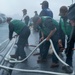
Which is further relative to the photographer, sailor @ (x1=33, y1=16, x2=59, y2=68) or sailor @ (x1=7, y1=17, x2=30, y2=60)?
sailor @ (x1=7, y1=17, x2=30, y2=60)

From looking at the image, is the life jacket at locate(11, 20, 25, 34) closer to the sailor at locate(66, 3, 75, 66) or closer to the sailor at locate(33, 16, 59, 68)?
the sailor at locate(33, 16, 59, 68)

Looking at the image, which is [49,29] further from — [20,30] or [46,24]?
[20,30]

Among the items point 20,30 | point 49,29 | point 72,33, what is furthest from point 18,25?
point 72,33

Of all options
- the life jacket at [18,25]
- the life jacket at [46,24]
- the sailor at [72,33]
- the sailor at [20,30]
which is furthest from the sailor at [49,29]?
the life jacket at [18,25]

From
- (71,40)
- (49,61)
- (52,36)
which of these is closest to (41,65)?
(49,61)

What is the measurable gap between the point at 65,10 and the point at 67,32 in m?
0.65

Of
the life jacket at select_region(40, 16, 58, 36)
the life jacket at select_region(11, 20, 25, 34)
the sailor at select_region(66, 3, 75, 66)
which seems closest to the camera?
the sailor at select_region(66, 3, 75, 66)

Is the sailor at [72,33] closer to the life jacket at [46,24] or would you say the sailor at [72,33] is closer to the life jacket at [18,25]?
the life jacket at [46,24]

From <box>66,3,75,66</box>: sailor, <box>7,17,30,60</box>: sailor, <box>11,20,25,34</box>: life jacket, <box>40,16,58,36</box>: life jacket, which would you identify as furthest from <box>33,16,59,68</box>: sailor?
<box>11,20,25,34</box>: life jacket

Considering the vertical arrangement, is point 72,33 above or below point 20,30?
above

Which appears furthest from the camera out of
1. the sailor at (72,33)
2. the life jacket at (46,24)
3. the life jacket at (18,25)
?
the life jacket at (18,25)

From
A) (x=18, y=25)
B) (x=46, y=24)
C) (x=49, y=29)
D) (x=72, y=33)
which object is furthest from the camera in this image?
(x=18, y=25)

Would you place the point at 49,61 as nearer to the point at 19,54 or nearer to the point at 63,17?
the point at 19,54

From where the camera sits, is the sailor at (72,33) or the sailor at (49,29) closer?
the sailor at (72,33)
